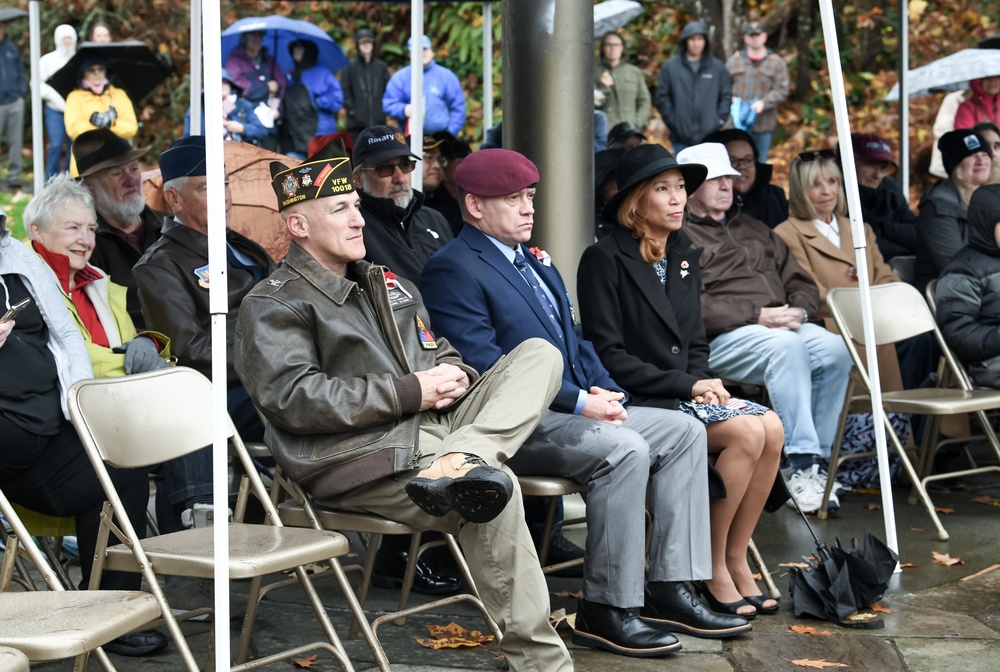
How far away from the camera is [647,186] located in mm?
5148

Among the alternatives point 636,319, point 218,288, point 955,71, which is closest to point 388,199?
point 636,319

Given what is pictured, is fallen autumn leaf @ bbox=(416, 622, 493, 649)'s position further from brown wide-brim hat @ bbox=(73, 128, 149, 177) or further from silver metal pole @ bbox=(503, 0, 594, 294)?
brown wide-brim hat @ bbox=(73, 128, 149, 177)

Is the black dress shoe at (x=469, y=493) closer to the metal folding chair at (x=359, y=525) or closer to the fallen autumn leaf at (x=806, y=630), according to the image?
the metal folding chair at (x=359, y=525)

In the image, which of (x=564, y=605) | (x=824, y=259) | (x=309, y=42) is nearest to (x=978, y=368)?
(x=824, y=259)

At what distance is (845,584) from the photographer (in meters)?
4.68

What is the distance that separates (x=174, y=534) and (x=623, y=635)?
146 centimetres

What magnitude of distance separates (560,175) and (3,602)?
10.9ft

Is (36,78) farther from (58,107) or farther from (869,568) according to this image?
(869,568)

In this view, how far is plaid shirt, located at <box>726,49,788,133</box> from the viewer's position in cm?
1221

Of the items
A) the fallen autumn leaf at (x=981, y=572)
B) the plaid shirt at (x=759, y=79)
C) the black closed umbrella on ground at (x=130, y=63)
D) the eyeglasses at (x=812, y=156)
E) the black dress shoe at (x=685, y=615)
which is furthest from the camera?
the plaid shirt at (x=759, y=79)

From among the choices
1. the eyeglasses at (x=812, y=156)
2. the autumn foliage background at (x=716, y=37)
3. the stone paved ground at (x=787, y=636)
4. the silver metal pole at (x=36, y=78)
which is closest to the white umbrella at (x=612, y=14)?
the autumn foliage background at (x=716, y=37)

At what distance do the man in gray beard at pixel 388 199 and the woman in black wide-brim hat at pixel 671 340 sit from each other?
79 cm

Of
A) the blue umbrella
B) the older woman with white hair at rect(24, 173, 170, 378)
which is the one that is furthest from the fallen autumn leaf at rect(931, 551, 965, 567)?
the blue umbrella

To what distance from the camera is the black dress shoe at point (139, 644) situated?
4254 millimetres
